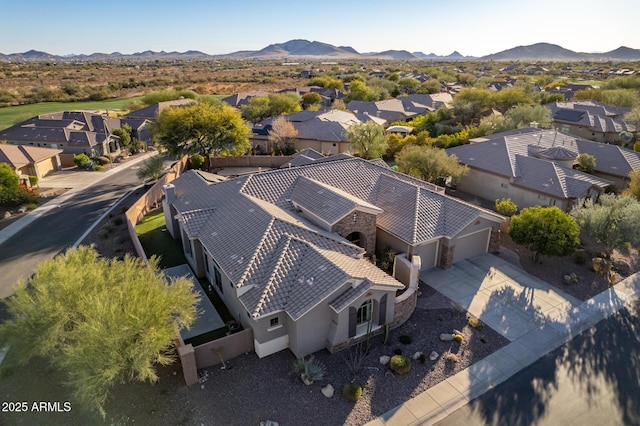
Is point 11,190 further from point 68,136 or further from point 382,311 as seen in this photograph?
point 382,311

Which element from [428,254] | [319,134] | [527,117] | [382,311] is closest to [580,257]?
[428,254]

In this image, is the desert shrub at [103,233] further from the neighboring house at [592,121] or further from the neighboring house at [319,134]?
the neighboring house at [592,121]

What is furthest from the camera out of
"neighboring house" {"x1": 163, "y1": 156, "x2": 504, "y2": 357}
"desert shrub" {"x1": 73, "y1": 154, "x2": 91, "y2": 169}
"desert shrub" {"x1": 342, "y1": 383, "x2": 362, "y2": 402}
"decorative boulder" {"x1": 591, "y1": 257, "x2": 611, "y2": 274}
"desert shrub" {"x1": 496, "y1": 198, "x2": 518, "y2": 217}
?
"desert shrub" {"x1": 73, "y1": 154, "x2": 91, "y2": 169}

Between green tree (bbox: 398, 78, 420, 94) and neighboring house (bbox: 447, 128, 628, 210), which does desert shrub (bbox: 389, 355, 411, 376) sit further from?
green tree (bbox: 398, 78, 420, 94)

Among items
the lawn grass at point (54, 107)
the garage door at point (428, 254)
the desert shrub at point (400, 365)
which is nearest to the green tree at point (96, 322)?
the desert shrub at point (400, 365)

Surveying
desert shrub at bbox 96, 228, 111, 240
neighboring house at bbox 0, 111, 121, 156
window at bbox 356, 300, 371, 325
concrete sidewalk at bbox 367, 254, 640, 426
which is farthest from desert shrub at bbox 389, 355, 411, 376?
neighboring house at bbox 0, 111, 121, 156
